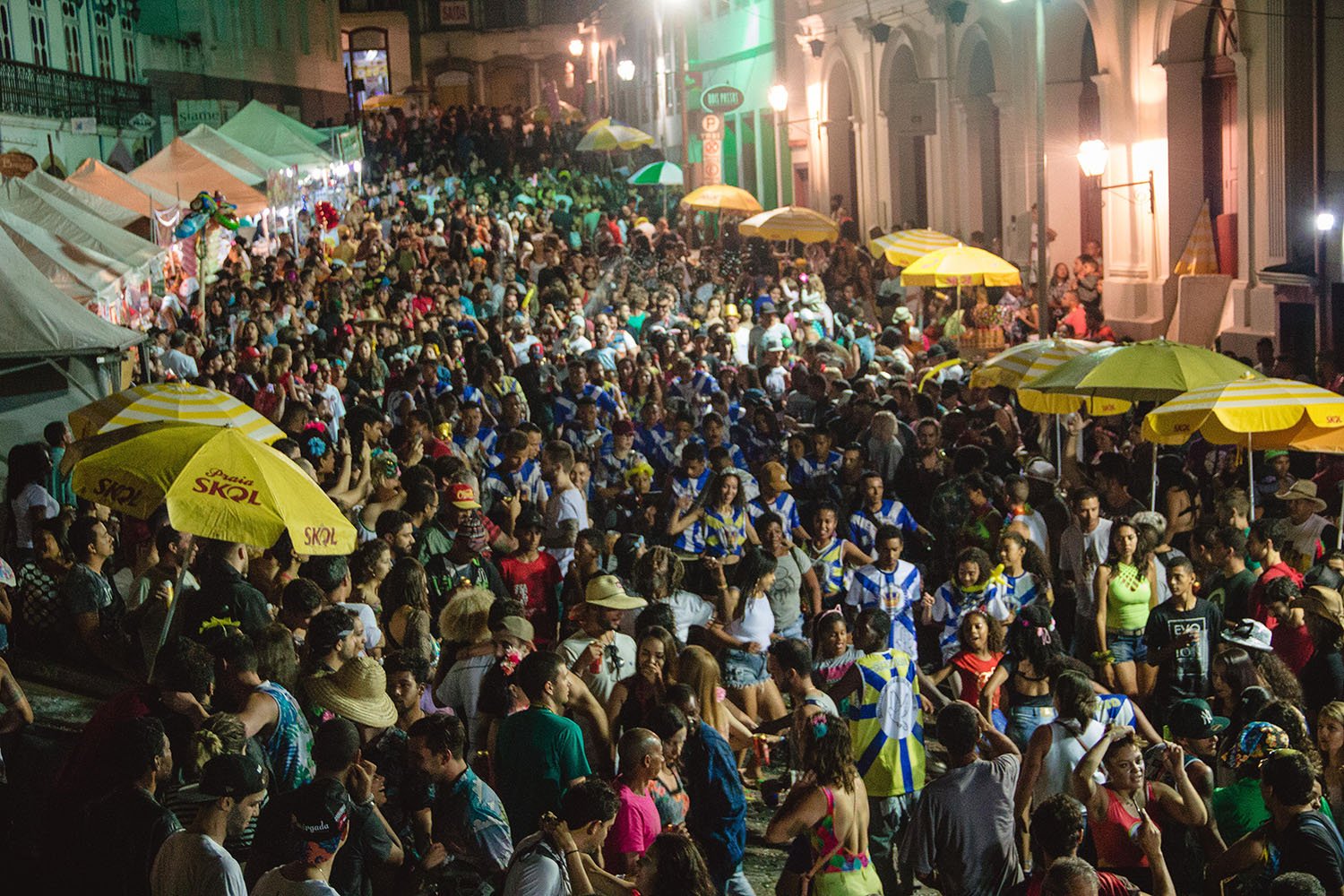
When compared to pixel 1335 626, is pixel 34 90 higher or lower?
higher

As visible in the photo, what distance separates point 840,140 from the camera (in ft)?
116

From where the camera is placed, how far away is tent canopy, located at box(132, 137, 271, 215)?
2447 centimetres

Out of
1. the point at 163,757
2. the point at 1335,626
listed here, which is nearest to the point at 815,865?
the point at 163,757

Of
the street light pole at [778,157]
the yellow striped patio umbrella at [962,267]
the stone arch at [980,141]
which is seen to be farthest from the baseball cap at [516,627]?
the street light pole at [778,157]

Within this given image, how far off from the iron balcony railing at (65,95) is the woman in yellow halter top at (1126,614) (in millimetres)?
25504

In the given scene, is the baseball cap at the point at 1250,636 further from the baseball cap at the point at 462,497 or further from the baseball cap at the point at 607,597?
the baseball cap at the point at 462,497

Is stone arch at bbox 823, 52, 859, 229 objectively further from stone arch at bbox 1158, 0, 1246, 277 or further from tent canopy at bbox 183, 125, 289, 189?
A: stone arch at bbox 1158, 0, 1246, 277

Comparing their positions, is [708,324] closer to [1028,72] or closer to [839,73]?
[1028,72]

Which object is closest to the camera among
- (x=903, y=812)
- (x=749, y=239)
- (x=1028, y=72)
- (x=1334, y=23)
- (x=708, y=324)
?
(x=903, y=812)

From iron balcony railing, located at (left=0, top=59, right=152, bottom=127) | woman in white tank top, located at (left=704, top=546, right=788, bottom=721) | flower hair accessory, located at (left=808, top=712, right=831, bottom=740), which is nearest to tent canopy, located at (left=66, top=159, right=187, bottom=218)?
iron balcony railing, located at (left=0, top=59, right=152, bottom=127)

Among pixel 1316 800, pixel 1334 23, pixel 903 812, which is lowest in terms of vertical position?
pixel 903 812

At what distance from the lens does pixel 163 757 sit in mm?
5676

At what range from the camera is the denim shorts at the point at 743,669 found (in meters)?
8.43

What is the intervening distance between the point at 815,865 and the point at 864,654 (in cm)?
160
